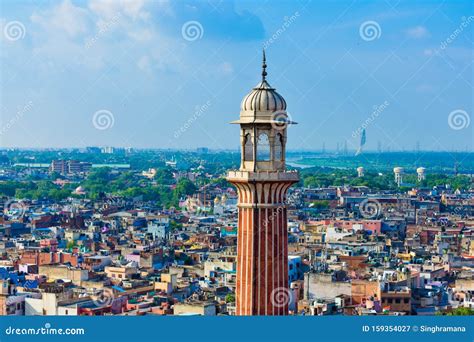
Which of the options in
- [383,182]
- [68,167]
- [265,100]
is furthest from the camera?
[68,167]

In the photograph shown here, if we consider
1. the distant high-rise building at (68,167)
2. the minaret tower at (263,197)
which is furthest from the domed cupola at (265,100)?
the distant high-rise building at (68,167)

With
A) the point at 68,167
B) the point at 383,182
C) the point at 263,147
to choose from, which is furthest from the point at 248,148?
the point at 68,167

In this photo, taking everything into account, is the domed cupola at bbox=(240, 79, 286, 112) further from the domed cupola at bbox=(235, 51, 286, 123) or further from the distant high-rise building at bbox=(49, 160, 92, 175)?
the distant high-rise building at bbox=(49, 160, 92, 175)

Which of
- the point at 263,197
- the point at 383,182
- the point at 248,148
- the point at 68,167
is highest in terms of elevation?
the point at 68,167

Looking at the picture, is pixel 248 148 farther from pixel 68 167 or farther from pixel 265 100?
pixel 68 167

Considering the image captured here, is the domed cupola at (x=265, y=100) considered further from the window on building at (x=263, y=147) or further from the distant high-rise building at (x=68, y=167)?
the distant high-rise building at (x=68, y=167)

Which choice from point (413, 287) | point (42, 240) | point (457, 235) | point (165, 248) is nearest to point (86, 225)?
point (42, 240)

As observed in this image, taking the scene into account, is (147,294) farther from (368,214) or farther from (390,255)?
(368,214)
